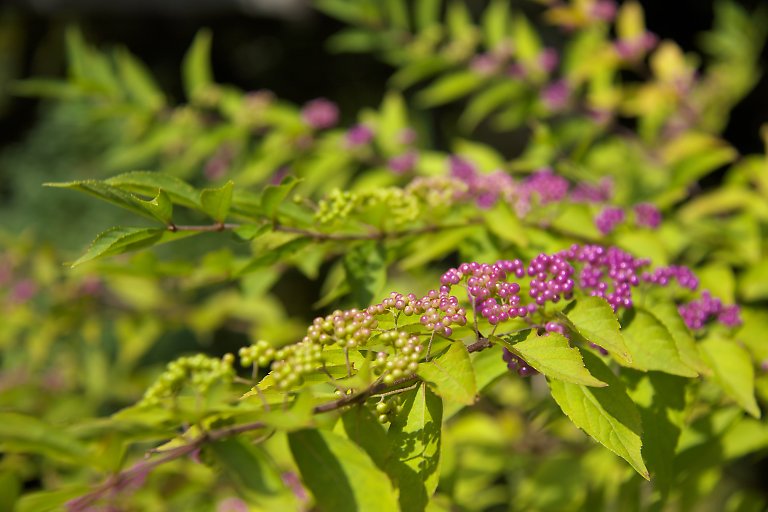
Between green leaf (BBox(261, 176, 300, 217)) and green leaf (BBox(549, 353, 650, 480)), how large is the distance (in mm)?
416

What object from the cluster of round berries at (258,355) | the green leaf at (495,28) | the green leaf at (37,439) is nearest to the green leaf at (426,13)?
the green leaf at (495,28)

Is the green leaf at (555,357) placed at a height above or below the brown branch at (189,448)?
above

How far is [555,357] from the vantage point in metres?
0.72

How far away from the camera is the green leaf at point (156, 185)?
86cm

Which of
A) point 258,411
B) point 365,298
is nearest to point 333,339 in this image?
point 258,411

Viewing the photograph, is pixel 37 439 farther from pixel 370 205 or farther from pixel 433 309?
pixel 370 205

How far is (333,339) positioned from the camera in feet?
2.46

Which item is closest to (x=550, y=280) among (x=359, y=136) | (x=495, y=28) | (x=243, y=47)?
(x=359, y=136)

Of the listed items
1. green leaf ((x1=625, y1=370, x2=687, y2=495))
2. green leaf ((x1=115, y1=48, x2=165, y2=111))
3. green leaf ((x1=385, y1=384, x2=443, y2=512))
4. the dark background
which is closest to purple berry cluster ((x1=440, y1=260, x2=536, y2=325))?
green leaf ((x1=385, y1=384, x2=443, y2=512))

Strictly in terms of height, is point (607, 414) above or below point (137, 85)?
below

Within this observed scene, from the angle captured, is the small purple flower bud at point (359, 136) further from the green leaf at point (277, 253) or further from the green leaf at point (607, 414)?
the green leaf at point (607, 414)

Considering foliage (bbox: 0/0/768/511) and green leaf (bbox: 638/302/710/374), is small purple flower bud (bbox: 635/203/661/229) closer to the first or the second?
foliage (bbox: 0/0/768/511)

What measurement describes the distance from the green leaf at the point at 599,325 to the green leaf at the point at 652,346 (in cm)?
7

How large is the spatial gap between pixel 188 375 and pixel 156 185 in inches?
11.9
